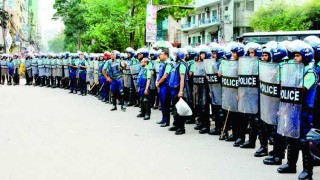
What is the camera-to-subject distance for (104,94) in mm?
18438

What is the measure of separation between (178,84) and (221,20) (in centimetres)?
4199

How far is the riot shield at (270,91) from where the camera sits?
7.23m

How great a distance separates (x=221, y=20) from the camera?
170 feet

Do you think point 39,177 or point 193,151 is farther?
point 193,151

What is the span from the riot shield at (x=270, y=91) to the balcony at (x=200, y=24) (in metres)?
46.9

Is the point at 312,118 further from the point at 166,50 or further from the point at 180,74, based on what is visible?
the point at 166,50

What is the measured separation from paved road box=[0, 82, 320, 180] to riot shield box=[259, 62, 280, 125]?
826 millimetres

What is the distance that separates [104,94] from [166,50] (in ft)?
24.2

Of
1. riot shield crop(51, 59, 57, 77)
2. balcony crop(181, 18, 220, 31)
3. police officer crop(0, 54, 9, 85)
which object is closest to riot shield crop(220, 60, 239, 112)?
riot shield crop(51, 59, 57, 77)

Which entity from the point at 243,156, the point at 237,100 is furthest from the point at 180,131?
the point at 243,156

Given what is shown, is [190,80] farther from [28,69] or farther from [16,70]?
[16,70]

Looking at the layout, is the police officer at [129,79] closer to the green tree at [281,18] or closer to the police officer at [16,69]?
the police officer at [16,69]

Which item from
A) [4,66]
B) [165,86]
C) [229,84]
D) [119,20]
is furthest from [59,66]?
[229,84]

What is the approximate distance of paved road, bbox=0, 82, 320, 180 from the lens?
6879 millimetres
